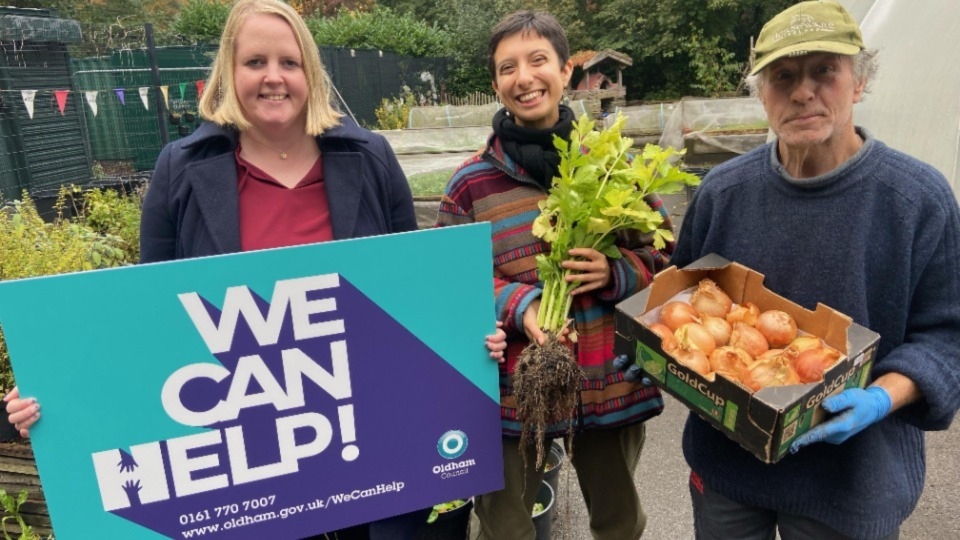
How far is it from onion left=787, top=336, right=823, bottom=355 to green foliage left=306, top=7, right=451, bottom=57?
18275 mm

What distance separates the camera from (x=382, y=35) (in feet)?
62.2

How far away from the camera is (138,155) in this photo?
1162 centimetres

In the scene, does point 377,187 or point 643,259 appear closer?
point 377,187

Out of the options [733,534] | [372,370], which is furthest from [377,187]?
[733,534]

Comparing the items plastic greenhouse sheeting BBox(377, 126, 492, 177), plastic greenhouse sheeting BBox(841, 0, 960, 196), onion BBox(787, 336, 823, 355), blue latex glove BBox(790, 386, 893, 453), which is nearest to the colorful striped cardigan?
onion BBox(787, 336, 823, 355)

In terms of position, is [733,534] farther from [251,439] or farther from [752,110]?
[752,110]

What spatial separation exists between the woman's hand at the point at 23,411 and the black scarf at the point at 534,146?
5.00 feet

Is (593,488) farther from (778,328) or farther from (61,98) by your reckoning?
(61,98)

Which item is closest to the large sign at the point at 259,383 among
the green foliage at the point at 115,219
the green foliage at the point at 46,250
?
the green foliage at the point at 46,250

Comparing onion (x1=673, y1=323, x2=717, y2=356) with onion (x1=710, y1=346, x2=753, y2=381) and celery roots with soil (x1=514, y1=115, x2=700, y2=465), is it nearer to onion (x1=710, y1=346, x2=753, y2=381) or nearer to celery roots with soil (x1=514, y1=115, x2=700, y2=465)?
onion (x1=710, y1=346, x2=753, y2=381)

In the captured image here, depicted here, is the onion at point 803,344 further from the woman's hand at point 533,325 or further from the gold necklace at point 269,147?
the gold necklace at point 269,147

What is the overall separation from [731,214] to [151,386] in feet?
5.40

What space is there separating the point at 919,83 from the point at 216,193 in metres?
5.58

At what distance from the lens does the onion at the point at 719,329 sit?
1648mm
